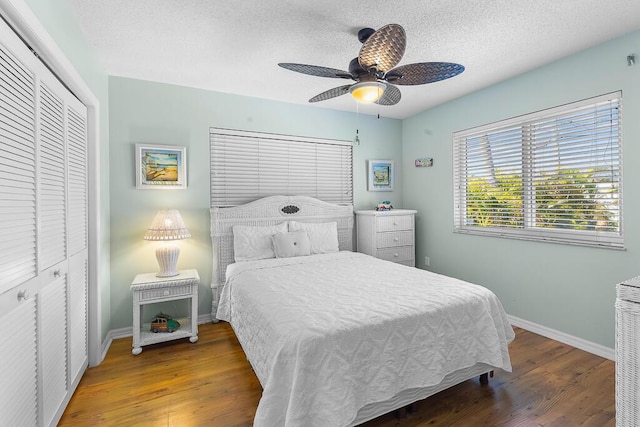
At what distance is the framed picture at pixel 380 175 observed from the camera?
171 inches

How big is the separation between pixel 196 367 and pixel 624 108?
3951 millimetres

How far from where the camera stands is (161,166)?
10.2 ft

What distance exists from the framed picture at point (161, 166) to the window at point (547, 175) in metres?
3.26

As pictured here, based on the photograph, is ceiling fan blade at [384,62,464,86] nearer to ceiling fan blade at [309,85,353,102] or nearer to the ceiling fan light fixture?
the ceiling fan light fixture

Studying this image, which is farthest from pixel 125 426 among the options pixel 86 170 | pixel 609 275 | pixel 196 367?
pixel 609 275

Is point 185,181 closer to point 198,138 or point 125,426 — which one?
point 198,138

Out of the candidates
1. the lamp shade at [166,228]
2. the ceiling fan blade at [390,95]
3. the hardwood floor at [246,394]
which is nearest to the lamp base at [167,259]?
the lamp shade at [166,228]

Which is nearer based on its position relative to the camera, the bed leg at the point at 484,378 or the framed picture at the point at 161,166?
the bed leg at the point at 484,378

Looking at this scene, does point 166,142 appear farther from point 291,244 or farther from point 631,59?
point 631,59

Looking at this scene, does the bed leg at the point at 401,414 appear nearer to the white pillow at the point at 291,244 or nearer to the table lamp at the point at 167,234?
the white pillow at the point at 291,244

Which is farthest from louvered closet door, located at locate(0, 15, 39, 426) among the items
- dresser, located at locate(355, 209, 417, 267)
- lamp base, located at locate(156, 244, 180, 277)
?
dresser, located at locate(355, 209, 417, 267)

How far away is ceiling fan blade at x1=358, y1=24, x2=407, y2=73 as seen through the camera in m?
1.56

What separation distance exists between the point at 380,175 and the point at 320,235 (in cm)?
148

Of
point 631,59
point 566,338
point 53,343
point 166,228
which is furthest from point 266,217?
point 631,59
